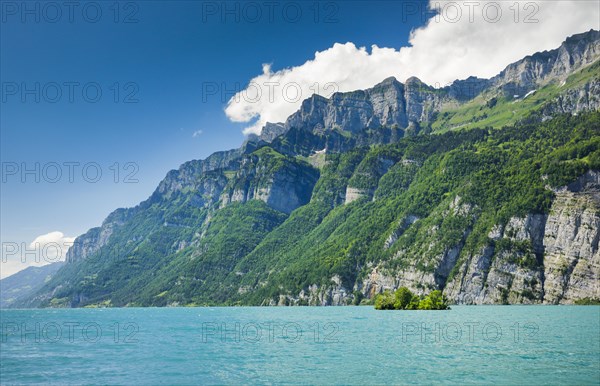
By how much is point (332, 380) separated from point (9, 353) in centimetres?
4371

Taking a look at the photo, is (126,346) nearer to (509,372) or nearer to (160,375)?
(160,375)

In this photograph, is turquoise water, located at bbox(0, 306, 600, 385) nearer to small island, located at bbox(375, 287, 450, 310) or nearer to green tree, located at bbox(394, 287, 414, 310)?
small island, located at bbox(375, 287, 450, 310)

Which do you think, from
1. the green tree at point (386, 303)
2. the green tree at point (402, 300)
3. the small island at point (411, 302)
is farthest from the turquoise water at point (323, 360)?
the green tree at point (386, 303)

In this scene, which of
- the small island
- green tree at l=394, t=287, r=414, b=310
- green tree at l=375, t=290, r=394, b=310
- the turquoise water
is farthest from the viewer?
green tree at l=375, t=290, r=394, b=310

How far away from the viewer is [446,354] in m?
49.2

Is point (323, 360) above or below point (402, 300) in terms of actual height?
above

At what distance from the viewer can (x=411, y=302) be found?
169 metres

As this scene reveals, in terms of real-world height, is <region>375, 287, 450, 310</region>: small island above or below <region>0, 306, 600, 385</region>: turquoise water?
below

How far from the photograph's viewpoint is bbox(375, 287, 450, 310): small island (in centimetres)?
16062

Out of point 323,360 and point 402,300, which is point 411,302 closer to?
point 402,300

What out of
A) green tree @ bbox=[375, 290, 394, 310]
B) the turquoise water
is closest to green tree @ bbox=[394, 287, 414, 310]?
green tree @ bbox=[375, 290, 394, 310]

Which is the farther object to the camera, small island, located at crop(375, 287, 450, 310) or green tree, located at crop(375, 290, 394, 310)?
green tree, located at crop(375, 290, 394, 310)

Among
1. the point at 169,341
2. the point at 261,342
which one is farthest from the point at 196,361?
the point at 169,341

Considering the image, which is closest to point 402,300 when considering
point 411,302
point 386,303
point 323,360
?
point 411,302
